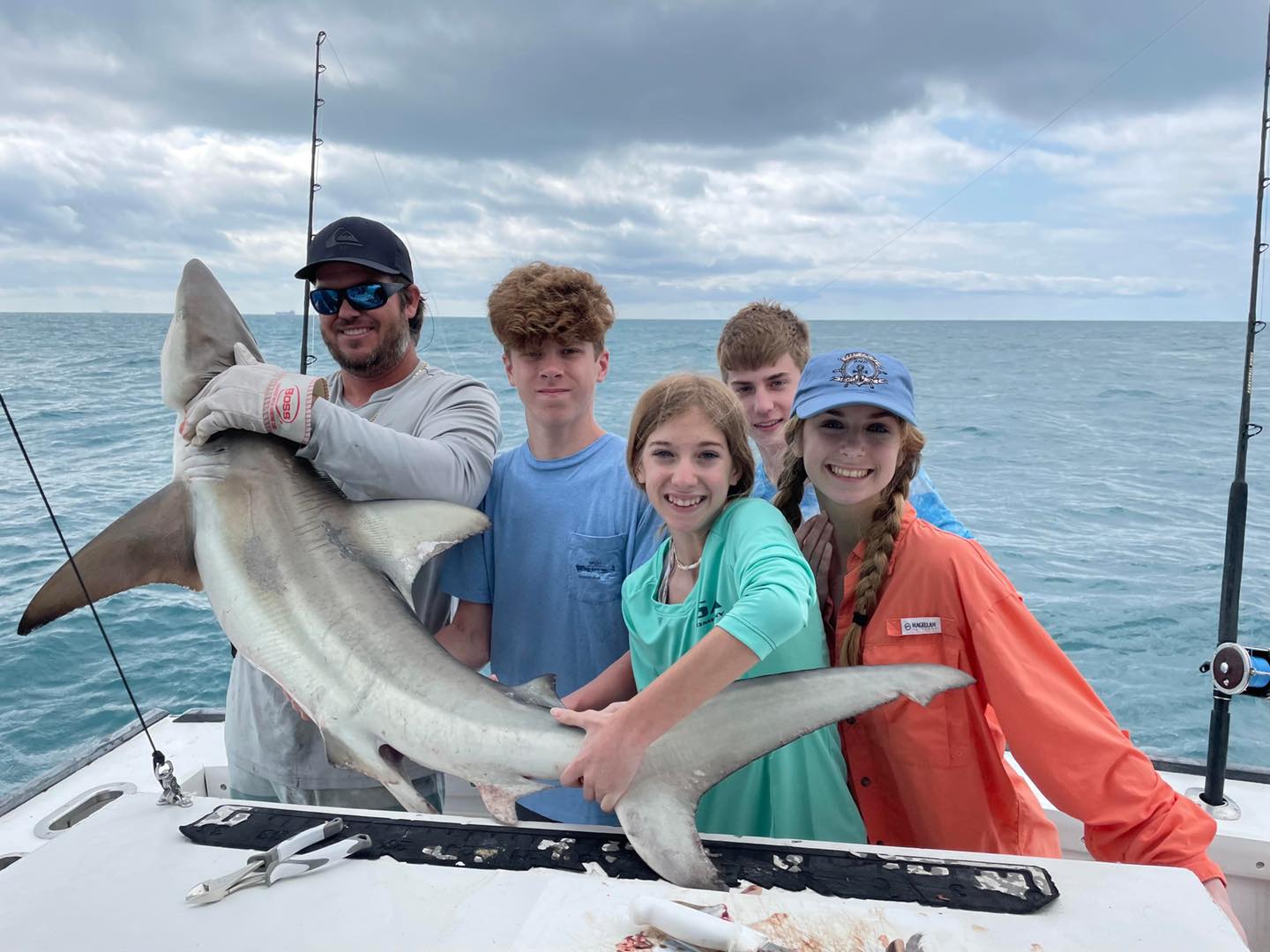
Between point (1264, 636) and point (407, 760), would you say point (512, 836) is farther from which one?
point (1264, 636)

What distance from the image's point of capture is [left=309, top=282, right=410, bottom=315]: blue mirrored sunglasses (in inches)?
101

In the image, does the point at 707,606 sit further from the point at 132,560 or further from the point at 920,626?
the point at 132,560

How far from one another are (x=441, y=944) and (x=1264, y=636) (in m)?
9.51

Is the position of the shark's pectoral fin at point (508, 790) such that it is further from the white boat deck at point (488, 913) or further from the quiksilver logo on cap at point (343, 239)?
the quiksilver logo on cap at point (343, 239)

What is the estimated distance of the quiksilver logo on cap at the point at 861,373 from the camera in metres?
2.15

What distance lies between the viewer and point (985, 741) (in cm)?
202

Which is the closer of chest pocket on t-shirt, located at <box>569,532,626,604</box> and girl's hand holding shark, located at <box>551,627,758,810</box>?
girl's hand holding shark, located at <box>551,627,758,810</box>

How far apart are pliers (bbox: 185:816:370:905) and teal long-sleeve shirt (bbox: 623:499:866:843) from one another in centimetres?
81

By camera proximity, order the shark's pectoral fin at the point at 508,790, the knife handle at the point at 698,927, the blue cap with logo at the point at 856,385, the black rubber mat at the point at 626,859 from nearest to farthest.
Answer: the knife handle at the point at 698,927
the black rubber mat at the point at 626,859
the shark's pectoral fin at the point at 508,790
the blue cap with logo at the point at 856,385

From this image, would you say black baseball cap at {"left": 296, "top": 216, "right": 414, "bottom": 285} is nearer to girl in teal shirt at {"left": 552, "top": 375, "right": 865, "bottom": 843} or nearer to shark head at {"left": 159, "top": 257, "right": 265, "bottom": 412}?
shark head at {"left": 159, "top": 257, "right": 265, "bottom": 412}

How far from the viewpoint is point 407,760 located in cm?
241

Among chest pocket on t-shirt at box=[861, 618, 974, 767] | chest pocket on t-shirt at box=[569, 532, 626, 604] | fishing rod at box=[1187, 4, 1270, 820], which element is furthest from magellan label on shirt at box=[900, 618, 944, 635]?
fishing rod at box=[1187, 4, 1270, 820]

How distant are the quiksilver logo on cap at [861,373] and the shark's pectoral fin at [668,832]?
40.5 inches

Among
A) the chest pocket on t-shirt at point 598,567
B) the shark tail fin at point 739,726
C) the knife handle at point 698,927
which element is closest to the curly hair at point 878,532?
the shark tail fin at point 739,726
